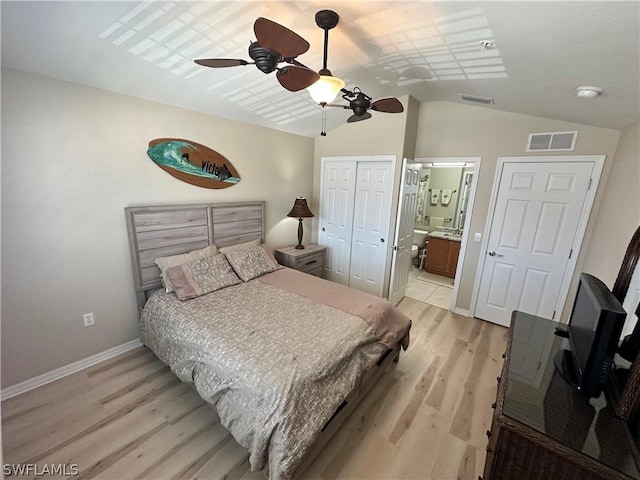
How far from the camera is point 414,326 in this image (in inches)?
130

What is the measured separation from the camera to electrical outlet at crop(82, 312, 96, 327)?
90.7 inches

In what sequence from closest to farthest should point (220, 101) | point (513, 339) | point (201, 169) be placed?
point (513, 339)
point (220, 101)
point (201, 169)

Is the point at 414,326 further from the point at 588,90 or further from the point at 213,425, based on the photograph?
the point at 588,90

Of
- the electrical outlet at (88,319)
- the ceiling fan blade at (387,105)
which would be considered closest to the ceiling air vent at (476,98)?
the ceiling fan blade at (387,105)

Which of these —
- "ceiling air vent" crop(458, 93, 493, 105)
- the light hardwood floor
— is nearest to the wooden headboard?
the light hardwood floor

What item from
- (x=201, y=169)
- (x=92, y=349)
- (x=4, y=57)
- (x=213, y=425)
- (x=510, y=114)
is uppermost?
(x=510, y=114)

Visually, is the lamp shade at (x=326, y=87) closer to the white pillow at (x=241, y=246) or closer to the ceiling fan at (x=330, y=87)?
the ceiling fan at (x=330, y=87)

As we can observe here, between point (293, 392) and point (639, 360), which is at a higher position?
point (639, 360)

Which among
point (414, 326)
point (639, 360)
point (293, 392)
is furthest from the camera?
point (414, 326)

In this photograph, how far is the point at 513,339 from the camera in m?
1.64

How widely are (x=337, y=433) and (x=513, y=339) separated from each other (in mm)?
1325

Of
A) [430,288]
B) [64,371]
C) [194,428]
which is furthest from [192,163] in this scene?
[430,288]

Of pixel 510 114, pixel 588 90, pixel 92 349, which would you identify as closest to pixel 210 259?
pixel 92 349

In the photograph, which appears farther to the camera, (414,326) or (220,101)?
(414,326)
